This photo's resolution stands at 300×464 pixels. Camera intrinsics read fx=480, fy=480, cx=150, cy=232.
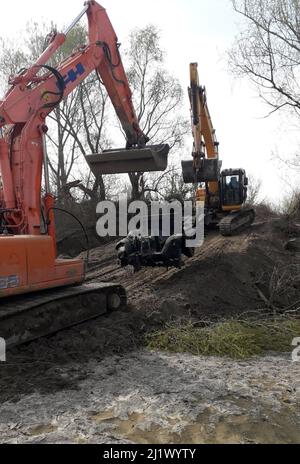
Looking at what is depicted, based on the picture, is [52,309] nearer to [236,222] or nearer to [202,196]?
[236,222]

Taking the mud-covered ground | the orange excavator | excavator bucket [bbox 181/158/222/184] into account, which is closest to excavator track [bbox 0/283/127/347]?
the orange excavator

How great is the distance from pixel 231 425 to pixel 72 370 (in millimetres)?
2114

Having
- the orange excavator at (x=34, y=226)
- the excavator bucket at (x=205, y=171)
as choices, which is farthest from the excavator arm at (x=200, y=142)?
the orange excavator at (x=34, y=226)

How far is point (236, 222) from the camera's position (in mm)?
15617

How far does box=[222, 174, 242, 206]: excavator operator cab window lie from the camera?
54.2ft

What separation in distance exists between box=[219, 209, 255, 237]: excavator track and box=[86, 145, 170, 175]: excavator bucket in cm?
617

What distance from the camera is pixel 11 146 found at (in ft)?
21.4

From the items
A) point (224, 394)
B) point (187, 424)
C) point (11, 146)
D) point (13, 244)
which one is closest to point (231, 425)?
point (187, 424)

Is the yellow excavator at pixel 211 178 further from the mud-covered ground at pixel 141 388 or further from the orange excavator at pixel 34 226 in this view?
the orange excavator at pixel 34 226

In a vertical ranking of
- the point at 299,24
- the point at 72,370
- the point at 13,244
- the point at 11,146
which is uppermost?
the point at 299,24

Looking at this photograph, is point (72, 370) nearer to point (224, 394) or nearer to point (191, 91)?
point (224, 394)

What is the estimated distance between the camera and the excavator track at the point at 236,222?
47.9 feet

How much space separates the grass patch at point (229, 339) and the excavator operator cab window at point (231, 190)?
996 centimetres

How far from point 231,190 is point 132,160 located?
8377 mm
